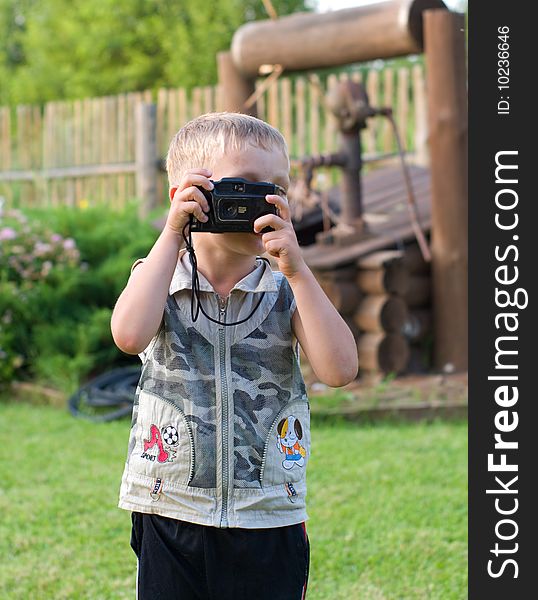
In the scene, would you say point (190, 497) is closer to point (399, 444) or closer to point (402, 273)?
point (399, 444)

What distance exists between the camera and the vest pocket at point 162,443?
2109 mm

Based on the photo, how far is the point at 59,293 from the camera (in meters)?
6.84

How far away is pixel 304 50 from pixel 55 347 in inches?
101

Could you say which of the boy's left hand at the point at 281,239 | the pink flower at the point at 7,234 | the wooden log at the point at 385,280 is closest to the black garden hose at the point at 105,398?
the pink flower at the point at 7,234

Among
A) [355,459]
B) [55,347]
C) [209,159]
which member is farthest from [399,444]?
[209,159]

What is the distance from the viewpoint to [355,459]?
15.3ft

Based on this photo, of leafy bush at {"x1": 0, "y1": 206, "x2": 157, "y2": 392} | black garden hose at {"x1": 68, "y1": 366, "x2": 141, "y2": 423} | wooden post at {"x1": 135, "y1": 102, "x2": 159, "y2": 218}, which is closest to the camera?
black garden hose at {"x1": 68, "y1": 366, "x2": 141, "y2": 423}

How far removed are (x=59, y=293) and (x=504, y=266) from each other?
514cm

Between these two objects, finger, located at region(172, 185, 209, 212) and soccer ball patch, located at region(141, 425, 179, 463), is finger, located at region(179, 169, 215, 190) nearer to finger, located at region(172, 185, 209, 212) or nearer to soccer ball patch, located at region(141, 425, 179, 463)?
finger, located at region(172, 185, 209, 212)

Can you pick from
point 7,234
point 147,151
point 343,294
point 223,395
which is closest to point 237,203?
point 223,395

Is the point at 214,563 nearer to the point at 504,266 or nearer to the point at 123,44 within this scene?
the point at 504,266

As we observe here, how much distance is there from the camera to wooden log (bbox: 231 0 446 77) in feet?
20.1

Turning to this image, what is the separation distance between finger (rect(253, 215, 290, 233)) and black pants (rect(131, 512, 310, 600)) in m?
0.64


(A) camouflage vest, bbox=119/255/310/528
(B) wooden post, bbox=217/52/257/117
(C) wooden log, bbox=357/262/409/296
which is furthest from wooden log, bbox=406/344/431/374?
(A) camouflage vest, bbox=119/255/310/528
